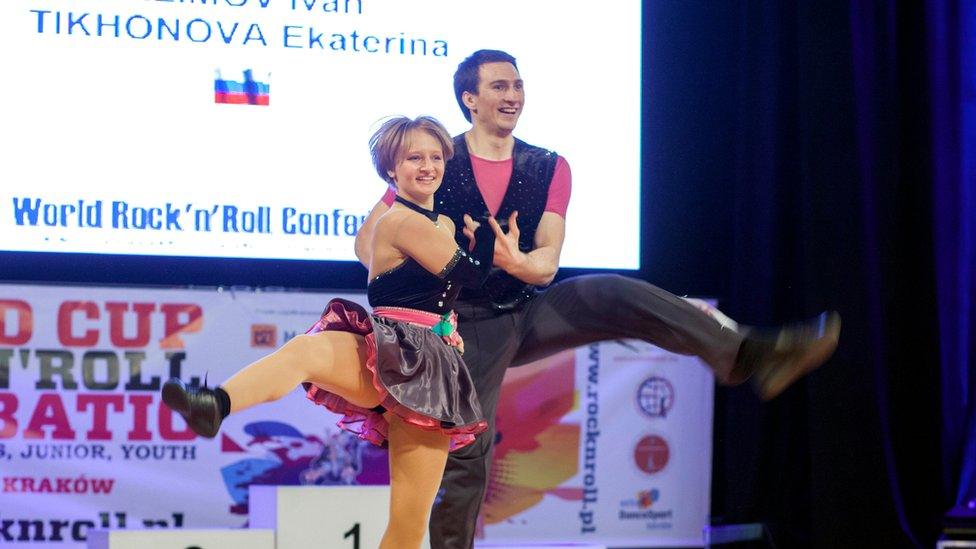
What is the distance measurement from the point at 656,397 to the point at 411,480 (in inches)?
80.6

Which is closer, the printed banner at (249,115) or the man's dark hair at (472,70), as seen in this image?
the man's dark hair at (472,70)

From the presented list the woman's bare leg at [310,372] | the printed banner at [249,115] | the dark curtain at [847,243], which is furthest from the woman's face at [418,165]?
the dark curtain at [847,243]

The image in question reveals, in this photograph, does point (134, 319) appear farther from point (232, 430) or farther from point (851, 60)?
point (851, 60)

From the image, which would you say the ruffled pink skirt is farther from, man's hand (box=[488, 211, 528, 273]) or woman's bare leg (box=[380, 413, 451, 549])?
man's hand (box=[488, 211, 528, 273])

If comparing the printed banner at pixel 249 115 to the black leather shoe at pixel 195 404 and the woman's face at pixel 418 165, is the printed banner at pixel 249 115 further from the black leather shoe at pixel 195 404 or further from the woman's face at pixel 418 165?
the black leather shoe at pixel 195 404

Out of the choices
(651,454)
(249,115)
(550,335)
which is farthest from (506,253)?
(651,454)

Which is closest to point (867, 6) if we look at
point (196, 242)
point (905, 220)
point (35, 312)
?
point (905, 220)

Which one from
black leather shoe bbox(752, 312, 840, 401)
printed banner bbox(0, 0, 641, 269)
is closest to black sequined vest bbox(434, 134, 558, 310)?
black leather shoe bbox(752, 312, 840, 401)

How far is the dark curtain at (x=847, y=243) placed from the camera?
14.1 feet

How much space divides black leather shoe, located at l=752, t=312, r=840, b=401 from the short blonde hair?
1.03 metres

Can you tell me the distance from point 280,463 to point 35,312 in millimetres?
1135

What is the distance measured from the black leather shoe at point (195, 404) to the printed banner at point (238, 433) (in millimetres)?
1956

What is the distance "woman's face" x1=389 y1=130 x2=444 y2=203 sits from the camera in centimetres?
286

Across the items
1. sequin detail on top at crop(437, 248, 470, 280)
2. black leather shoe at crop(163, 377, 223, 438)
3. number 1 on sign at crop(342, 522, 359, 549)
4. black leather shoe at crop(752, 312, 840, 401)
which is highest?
sequin detail on top at crop(437, 248, 470, 280)
